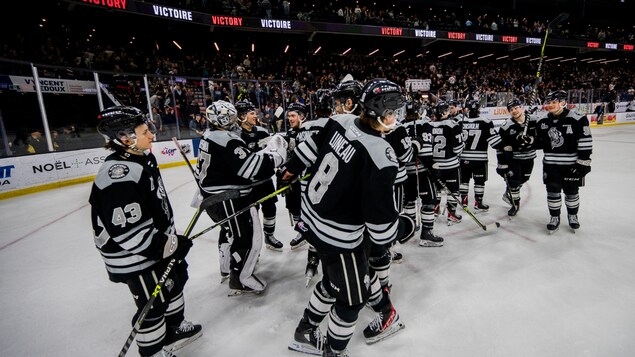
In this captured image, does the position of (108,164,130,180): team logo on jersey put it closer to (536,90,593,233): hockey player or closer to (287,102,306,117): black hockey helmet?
(287,102,306,117): black hockey helmet

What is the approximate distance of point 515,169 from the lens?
4523 mm

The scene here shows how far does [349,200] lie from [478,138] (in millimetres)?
3599

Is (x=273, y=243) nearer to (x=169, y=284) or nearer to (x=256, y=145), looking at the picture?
(x=256, y=145)

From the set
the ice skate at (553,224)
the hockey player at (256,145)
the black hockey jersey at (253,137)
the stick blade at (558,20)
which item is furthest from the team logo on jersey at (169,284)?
the stick blade at (558,20)

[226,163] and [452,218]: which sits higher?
[226,163]

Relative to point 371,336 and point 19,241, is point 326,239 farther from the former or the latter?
point 19,241

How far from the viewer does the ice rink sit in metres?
2.19

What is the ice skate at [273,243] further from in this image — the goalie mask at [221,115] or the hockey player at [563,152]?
the hockey player at [563,152]

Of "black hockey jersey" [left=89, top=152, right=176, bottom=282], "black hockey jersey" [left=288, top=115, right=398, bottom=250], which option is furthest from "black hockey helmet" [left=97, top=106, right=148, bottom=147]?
"black hockey jersey" [left=288, top=115, right=398, bottom=250]

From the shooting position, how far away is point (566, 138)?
144 inches

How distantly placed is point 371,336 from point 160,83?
9.33m

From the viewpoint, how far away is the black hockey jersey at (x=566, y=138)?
3.55m

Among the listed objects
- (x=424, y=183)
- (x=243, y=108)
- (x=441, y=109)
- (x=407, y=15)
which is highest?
(x=407, y=15)

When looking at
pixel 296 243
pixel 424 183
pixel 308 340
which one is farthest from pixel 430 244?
pixel 308 340
